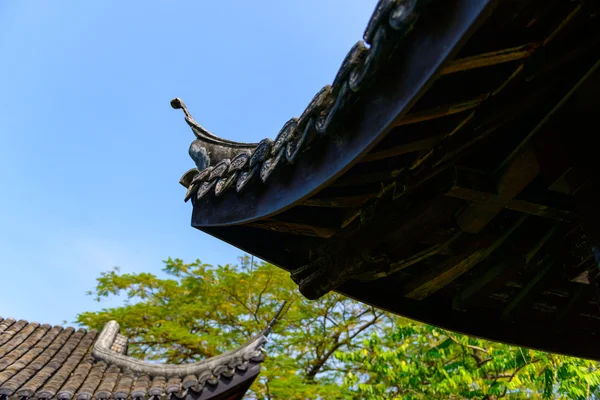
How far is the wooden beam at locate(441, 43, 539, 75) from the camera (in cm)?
138

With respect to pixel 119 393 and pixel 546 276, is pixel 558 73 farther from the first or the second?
pixel 119 393

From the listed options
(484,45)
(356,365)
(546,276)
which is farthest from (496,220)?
(356,365)

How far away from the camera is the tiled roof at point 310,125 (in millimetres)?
1293

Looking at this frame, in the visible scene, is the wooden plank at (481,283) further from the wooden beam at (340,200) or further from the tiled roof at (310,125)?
the tiled roof at (310,125)

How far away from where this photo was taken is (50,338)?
643 centimetres

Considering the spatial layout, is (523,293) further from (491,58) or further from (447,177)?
(491,58)

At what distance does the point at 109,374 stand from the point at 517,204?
4559mm

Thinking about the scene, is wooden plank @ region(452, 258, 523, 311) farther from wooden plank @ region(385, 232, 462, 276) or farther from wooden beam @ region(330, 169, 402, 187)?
wooden beam @ region(330, 169, 402, 187)

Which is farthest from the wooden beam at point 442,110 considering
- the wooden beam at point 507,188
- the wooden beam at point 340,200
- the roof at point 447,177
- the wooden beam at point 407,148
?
the wooden beam at point 340,200

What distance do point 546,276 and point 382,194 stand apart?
98 centimetres

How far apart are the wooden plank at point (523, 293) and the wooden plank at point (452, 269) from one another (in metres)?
0.28

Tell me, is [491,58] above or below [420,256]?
below

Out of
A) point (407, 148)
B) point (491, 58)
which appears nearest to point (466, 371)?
point (407, 148)

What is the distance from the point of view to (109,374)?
5125mm
